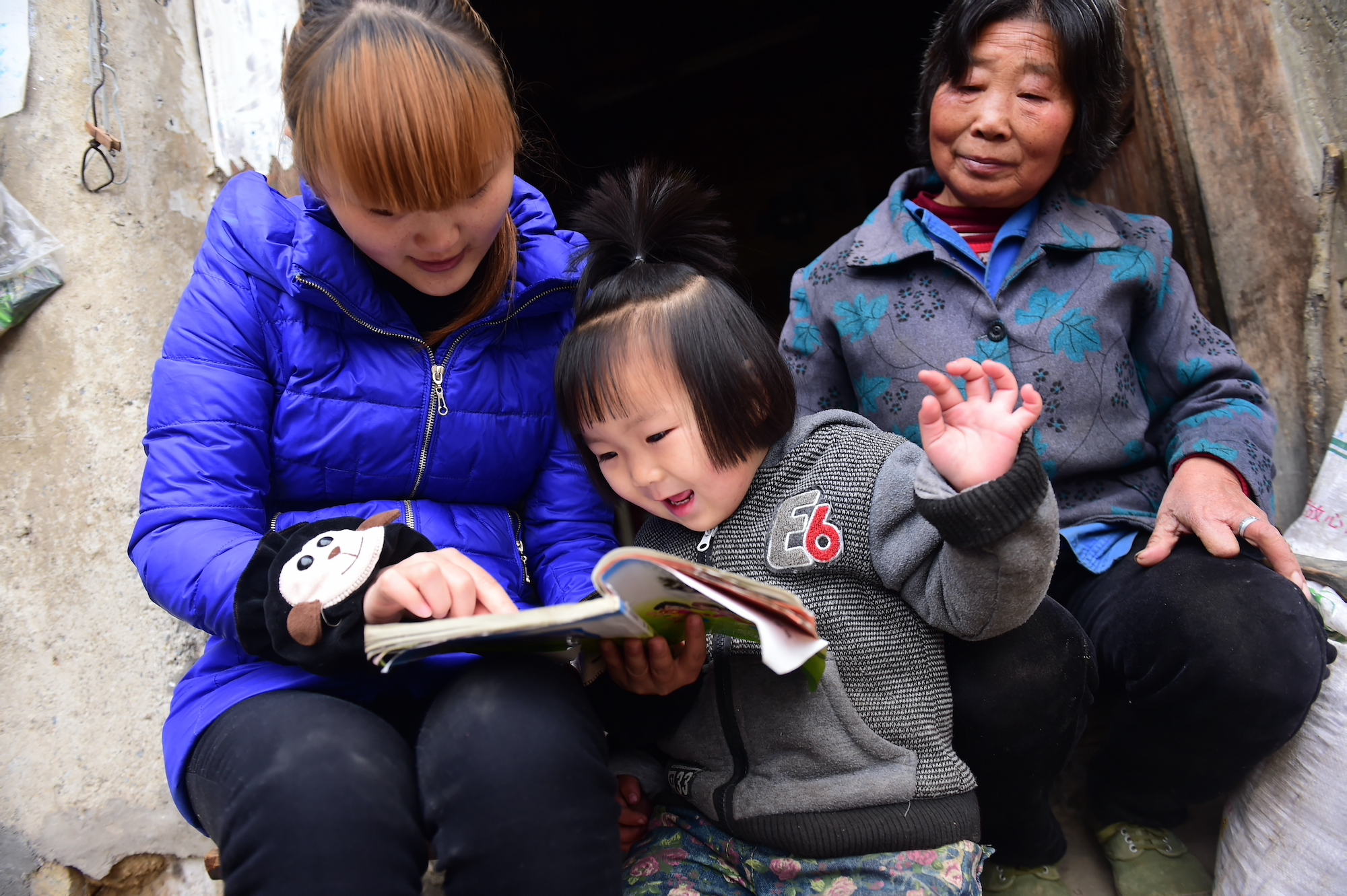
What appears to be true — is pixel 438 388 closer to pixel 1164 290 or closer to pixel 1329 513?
pixel 1164 290

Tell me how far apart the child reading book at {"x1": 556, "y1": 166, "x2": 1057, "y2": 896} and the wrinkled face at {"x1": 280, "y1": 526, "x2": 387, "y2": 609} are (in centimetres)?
34

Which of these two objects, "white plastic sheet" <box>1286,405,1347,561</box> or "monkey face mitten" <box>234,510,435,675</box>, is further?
"white plastic sheet" <box>1286,405,1347,561</box>

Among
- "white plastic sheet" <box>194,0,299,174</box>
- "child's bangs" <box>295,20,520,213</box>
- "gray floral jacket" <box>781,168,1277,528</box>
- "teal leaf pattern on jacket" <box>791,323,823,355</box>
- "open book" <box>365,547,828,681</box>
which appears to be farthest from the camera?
"white plastic sheet" <box>194,0,299,174</box>

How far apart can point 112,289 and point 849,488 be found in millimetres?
1299

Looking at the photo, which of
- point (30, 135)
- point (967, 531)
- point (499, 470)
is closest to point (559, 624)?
point (967, 531)

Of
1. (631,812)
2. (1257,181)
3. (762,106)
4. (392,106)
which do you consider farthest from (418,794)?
(762,106)

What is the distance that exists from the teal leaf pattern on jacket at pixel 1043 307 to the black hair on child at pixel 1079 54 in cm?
27

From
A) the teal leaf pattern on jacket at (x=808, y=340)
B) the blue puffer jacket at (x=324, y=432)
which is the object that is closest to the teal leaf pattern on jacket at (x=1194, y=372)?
the teal leaf pattern on jacket at (x=808, y=340)

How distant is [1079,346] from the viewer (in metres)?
1.44

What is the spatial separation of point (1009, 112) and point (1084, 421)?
51 cm

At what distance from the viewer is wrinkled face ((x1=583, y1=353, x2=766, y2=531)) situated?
1.19m

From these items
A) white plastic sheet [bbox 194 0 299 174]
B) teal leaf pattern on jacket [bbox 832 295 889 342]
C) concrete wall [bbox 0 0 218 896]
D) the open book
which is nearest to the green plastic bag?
concrete wall [bbox 0 0 218 896]

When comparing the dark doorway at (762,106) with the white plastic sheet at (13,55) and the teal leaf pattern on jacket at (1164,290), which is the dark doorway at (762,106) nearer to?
the white plastic sheet at (13,55)

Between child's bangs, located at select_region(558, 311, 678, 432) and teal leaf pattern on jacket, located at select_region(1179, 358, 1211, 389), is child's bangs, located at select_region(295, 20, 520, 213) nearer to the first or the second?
child's bangs, located at select_region(558, 311, 678, 432)
